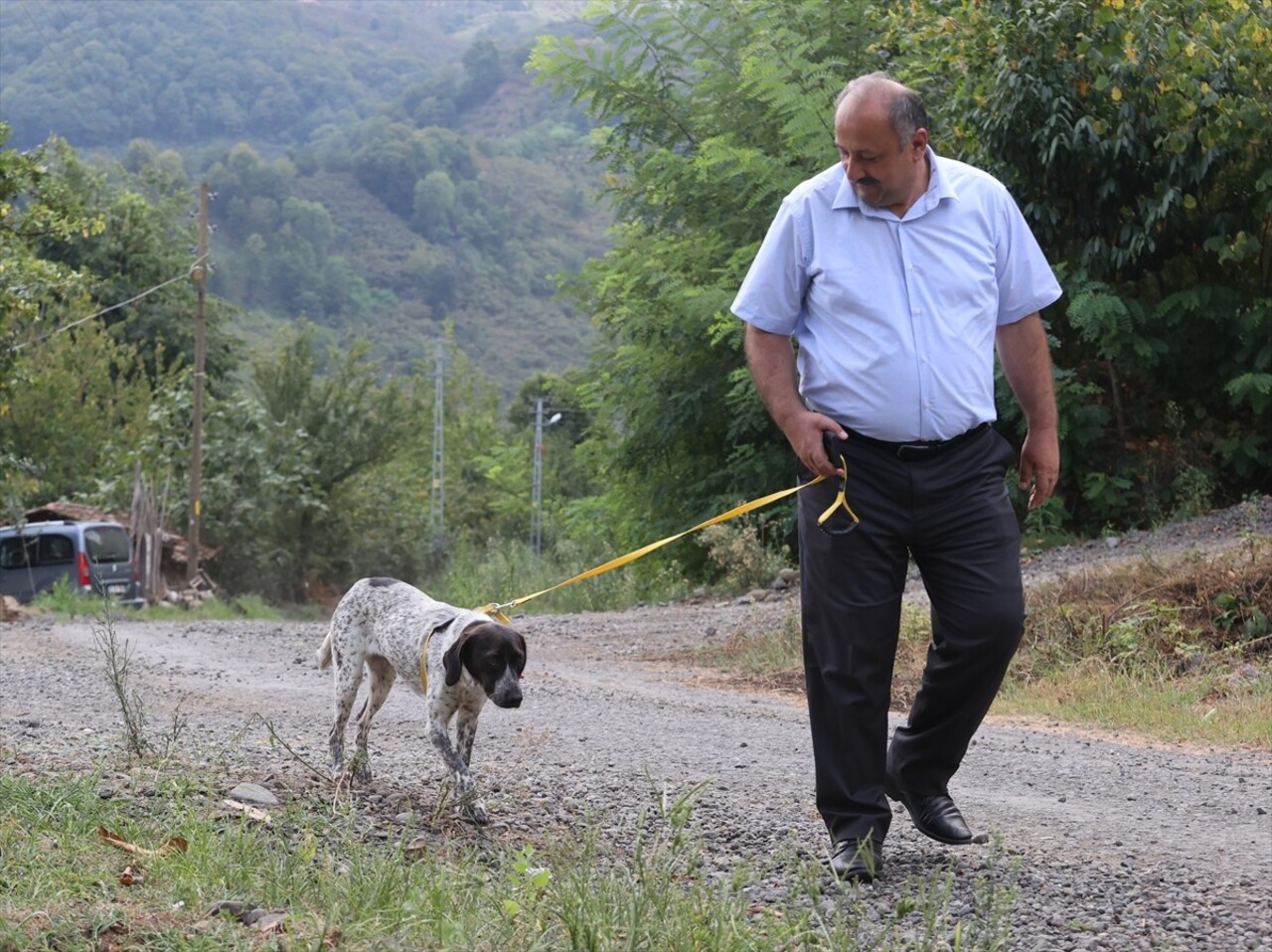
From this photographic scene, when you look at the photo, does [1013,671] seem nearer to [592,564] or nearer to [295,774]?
[295,774]

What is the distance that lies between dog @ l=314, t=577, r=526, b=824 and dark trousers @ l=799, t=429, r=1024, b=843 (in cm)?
136

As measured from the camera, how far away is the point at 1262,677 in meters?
10.7

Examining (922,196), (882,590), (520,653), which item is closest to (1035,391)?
(922,196)

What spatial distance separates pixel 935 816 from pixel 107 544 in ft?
87.4

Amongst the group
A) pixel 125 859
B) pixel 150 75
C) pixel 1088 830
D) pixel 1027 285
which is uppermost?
pixel 150 75

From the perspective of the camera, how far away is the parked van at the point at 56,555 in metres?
29.2

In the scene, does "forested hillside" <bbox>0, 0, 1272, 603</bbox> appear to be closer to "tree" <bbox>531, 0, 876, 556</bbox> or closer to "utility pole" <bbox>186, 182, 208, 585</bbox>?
"tree" <bbox>531, 0, 876, 556</bbox>

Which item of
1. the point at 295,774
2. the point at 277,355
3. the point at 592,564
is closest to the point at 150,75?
the point at 277,355

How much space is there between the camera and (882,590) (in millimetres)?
4992

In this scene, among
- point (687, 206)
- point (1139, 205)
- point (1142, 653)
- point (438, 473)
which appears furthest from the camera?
point (438, 473)

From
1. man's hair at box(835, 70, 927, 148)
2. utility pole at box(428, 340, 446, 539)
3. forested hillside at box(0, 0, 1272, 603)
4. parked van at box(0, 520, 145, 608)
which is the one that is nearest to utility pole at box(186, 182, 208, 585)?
forested hillside at box(0, 0, 1272, 603)

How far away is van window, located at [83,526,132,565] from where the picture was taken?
29375 mm

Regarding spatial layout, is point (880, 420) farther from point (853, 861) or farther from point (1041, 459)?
point (853, 861)

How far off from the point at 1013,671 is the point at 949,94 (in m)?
9.45
